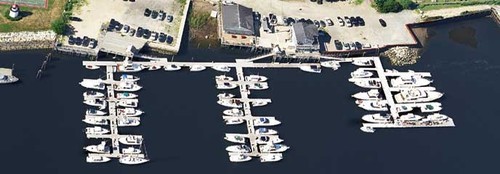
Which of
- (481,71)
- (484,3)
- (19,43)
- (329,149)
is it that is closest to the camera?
(329,149)

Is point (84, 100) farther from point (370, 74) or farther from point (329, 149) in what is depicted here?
point (370, 74)

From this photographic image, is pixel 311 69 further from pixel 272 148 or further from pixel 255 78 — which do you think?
pixel 272 148

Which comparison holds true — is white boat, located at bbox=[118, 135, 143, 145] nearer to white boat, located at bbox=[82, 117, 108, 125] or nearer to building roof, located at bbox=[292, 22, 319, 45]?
white boat, located at bbox=[82, 117, 108, 125]

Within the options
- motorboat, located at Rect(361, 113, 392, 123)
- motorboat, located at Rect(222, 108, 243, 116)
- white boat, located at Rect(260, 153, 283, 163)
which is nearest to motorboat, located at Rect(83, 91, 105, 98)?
motorboat, located at Rect(222, 108, 243, 116)

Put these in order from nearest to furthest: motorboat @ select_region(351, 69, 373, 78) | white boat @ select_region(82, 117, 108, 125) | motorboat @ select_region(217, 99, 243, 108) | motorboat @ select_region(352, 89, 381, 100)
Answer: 1. white boat @ select_region(82, 117, 108, 125)
2. motorboat @ select_region(217, 99, 243, 108)
3. motorboat @ select_region(352, 89, 381, 100)
4. motorboat @ select_region(351, 69, 373, 78)

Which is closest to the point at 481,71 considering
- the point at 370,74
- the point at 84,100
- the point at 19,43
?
the point at 370,74

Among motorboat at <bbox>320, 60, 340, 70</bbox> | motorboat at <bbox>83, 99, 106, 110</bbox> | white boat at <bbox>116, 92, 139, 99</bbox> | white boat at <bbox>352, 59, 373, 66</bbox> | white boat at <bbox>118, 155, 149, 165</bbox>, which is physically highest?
white boat at <bbox>352, 59, 373, 66</bbox>
